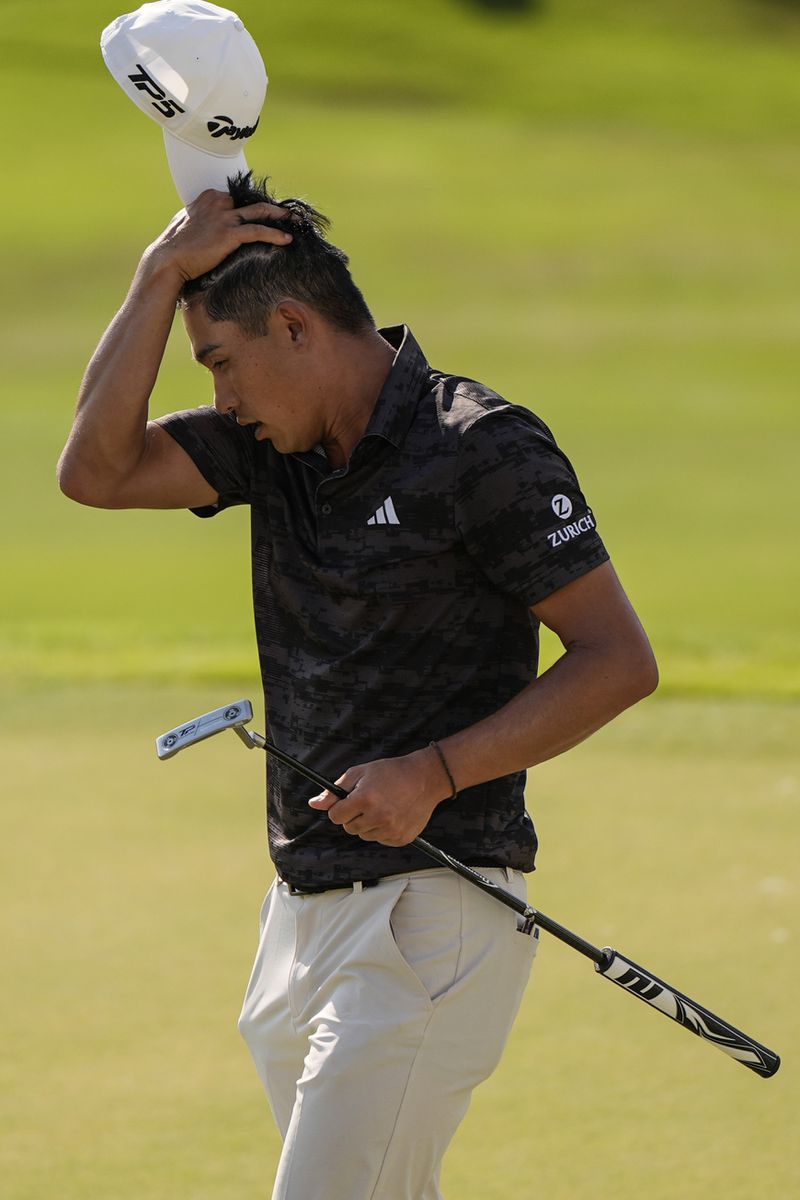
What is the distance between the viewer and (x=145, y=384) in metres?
2.51

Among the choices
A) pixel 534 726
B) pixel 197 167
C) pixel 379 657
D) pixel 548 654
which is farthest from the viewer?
pixel 548 654

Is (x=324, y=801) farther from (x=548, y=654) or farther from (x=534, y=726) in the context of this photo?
(x=548, y=654)

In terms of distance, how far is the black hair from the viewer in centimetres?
236

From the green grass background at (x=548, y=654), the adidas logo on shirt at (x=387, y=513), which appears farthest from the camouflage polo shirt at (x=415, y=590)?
the green grass background at (x=548, y=654)

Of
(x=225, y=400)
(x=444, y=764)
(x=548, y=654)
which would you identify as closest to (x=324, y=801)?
(x=444, y=764)

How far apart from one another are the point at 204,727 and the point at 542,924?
19.3 inches

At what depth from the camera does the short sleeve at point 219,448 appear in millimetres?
2578

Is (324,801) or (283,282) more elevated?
(283,282)

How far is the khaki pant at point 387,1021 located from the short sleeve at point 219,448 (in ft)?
1.86

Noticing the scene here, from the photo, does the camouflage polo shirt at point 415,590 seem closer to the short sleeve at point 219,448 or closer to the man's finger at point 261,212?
the short sleeve at point 219,448

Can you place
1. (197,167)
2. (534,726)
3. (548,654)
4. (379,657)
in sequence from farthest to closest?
(548,654) → (197,167) → (379,657) → (534,726)

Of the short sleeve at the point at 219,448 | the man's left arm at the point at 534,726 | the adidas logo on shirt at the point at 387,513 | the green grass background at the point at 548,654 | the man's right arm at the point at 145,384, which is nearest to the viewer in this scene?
the man's left arm at the point at 534,726

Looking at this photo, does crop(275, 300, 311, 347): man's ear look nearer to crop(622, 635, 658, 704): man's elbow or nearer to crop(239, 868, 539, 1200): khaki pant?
crop(622, 635, 658, 704): man's elbow

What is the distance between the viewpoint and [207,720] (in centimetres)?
227
